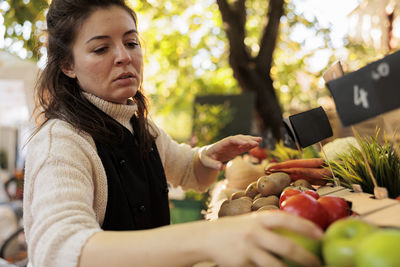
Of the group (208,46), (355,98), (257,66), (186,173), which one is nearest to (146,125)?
(186,173)

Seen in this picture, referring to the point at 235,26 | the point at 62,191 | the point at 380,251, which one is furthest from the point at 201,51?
the point at 380,251

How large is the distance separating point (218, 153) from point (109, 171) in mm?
636

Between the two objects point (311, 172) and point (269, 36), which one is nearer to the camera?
point (311, 172)

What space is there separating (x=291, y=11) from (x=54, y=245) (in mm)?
5311

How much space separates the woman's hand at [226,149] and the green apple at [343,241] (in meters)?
0.86

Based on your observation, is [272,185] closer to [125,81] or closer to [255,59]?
[125,81]

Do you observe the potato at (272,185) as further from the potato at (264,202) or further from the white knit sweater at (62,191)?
the white knit sweater at (62,191)

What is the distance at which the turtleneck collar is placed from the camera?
144 cm

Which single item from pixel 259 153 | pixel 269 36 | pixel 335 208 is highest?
pixel 269 36

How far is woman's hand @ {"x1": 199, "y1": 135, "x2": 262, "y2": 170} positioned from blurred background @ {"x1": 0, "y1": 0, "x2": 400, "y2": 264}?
815 mm

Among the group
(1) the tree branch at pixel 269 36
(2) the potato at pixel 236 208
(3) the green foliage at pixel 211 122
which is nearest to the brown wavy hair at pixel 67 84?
(2) the potato at pixel 236 208

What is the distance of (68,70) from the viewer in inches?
58.6

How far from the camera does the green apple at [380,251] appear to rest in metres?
Answer: 0.56

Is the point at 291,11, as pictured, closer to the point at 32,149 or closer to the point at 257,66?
the point at 257,66
